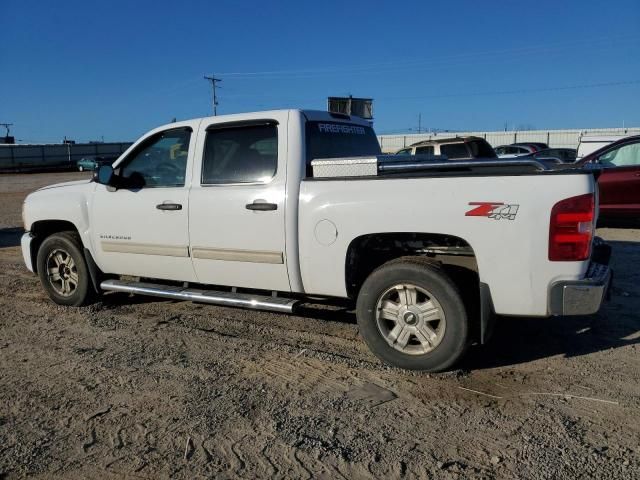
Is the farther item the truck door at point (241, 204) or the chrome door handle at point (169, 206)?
the chrome door handle at point (169, 206)

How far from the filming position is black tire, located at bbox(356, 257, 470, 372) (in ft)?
13.5

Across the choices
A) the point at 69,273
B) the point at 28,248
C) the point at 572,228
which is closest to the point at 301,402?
the point at 572,228

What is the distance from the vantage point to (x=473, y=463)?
3102mm

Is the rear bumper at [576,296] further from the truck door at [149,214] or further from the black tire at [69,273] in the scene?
the black tire at [69,273]

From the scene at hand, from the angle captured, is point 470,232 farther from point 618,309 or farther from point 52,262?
point 52,262

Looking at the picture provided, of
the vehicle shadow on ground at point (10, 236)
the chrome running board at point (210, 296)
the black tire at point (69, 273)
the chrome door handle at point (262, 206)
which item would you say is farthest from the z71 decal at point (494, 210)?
the vehicle shadow on ground at point (10, 236)

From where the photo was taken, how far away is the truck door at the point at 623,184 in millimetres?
10273

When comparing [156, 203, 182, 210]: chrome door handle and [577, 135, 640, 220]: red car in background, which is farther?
[577, 135, 640, 220]: red car in background

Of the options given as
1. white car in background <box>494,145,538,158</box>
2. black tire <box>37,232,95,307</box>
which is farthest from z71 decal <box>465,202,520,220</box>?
white car in background <box>494,145,538,158</box>

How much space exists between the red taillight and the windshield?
1966mm

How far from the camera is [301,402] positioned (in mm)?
3887

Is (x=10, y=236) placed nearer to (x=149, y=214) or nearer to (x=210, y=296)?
(x=149, y=214)

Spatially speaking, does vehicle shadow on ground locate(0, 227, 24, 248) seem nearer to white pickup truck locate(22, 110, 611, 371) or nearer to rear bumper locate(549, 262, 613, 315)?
white pickup truck locate(22, 110, 611, 371)

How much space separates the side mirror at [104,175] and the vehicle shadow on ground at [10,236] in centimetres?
647
